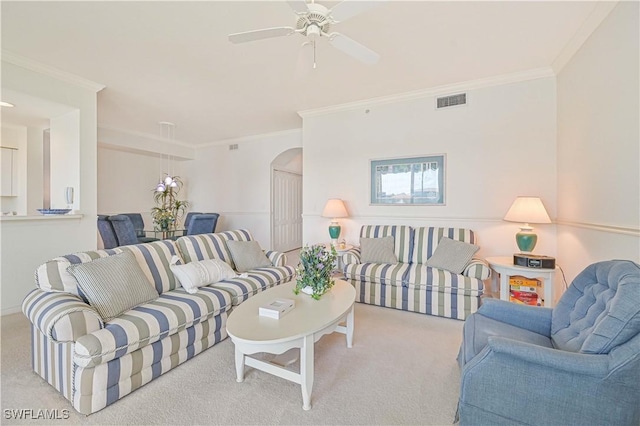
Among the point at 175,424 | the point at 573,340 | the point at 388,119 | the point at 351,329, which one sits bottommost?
the point at 175,424

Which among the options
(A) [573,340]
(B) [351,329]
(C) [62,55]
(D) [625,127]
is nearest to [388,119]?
(D) [625,127]

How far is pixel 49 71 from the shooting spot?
320 cm

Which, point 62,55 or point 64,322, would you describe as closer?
point 64,322

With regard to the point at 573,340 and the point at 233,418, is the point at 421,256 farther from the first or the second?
the point at 233,418

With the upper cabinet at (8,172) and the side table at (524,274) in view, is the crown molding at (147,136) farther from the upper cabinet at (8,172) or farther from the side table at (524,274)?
the side table at (524,274)

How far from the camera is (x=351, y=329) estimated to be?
2.40 metres

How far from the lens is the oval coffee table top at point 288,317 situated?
163 cm

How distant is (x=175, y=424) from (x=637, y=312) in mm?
2265

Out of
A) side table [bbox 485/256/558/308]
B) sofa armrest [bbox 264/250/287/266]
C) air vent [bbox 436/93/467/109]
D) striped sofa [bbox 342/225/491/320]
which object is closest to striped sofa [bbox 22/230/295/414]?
sofa armrest [bbox 264/250/287/266]

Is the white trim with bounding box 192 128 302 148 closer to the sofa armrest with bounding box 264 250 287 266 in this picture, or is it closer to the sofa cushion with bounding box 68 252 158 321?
the sofa armrest with bounding box 264 250 287 266

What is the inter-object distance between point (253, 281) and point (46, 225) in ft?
8.52

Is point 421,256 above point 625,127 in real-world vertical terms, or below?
below

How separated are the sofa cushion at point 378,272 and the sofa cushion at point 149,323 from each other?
5.21 feet

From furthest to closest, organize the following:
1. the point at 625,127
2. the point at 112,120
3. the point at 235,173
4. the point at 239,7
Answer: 1. the point at 235,173
2. the point at 112,120
3. the point at 239,7
4. the point at 625,127
